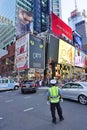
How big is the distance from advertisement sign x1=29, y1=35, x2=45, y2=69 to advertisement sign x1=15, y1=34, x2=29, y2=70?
1090mm

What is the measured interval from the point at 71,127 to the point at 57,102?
3.70 ft

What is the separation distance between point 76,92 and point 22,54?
36183 mm

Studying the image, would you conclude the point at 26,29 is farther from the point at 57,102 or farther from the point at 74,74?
the point at 57,102

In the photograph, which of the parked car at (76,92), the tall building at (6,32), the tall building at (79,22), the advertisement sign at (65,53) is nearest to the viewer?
the parked car at (76,92)

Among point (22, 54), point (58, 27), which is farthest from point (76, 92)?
point (58, 27)

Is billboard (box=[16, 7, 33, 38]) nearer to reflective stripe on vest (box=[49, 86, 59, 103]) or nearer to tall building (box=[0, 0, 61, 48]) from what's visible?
tall building (box=[0, 0, 61, 48])

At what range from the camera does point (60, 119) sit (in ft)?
23.0

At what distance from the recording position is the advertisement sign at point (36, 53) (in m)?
43.9

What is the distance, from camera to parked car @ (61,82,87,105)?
1104cm

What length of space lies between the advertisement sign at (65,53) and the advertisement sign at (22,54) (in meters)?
12.1

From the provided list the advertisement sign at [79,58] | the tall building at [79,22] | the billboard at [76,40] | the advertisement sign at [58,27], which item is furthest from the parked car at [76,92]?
the tall building at [79,22]

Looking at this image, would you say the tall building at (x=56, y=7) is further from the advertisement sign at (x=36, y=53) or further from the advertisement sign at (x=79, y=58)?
the advertisement sign at (x=36, y=53)

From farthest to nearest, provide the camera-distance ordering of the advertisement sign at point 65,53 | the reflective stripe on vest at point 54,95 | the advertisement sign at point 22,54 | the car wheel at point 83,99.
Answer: the advertisement sign at point 65,53 → the advertisement sign at point 22,54 → the car wheel at point 83,99 → the reflective stripe on vest at point 54,95

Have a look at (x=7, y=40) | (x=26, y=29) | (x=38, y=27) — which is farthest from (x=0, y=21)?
(x=26, y=29)
